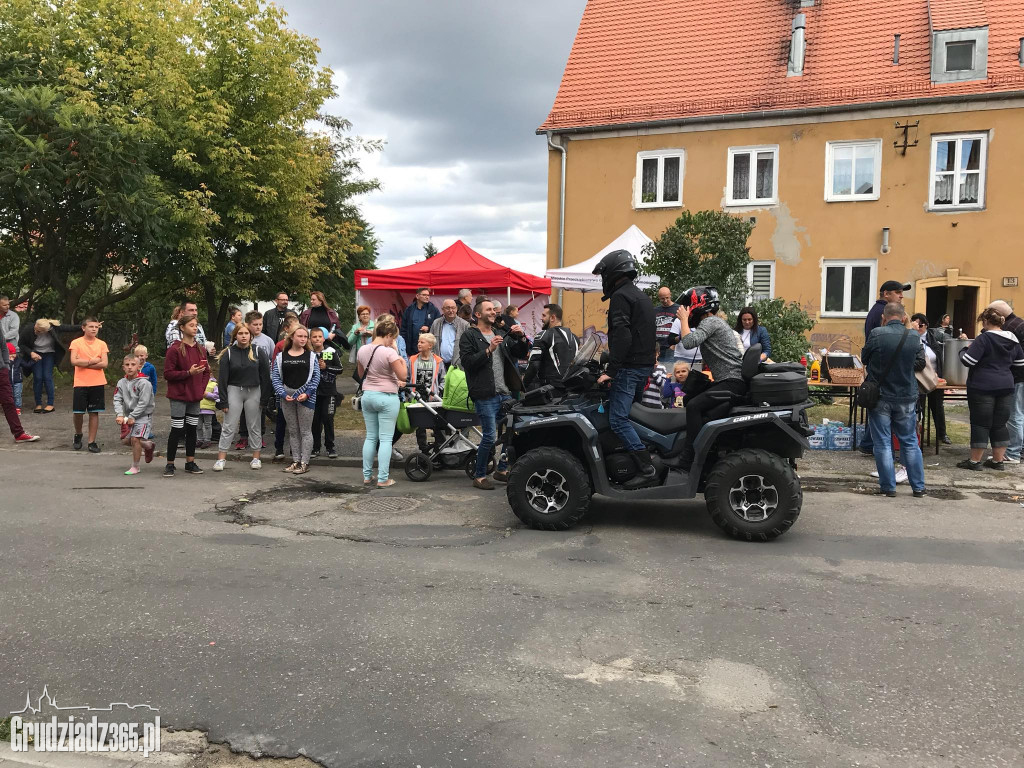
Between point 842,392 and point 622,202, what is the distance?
11561mm

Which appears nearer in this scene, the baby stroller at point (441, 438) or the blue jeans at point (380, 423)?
the blue jeans at point (380, 423)

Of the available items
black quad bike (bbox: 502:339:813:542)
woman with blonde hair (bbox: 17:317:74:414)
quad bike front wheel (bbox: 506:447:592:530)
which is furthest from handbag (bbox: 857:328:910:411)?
woman with blonde hair (bbox: 17:317:74:414)

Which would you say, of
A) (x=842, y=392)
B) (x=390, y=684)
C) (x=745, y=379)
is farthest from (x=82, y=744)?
(x=842, y=392)

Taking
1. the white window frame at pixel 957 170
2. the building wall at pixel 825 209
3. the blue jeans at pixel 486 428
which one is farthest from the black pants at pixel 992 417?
the white window frame at pixel 957 170

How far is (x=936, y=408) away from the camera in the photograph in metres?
10.5

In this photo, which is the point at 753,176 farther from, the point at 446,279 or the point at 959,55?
the point at 446,279

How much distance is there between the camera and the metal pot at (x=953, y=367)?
34.7ft

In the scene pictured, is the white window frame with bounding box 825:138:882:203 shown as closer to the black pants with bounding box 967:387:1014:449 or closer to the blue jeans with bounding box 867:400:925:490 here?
the black pants with bounding box 967:387:1014:449

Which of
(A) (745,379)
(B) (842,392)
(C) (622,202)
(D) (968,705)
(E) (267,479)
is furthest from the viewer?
(C) (622,202)

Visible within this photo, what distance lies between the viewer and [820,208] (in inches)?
797

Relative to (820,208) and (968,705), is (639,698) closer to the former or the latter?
(968,705)

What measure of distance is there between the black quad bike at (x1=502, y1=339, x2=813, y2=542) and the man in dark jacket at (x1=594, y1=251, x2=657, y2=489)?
0.11 meters

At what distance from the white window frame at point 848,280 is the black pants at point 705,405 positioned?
15.4 metres

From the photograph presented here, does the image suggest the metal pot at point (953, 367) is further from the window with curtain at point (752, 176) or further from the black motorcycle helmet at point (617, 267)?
the window with curtain at point (752, 176)
